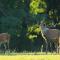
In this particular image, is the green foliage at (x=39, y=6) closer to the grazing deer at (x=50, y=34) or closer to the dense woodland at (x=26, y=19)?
the dense woodland at (x=26, y=19)

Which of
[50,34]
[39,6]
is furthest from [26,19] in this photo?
[50,34]

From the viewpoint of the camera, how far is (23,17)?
27672 mm

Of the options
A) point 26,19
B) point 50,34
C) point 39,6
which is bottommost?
point 50,34

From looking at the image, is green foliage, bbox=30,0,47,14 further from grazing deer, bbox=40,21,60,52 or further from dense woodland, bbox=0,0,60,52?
grazing deer, bbox=40,21,60,52

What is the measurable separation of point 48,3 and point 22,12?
475 centimetres

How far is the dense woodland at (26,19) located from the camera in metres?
22.3

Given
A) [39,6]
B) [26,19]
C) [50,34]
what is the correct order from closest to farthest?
[50,34] < [39,6] < [26,19]

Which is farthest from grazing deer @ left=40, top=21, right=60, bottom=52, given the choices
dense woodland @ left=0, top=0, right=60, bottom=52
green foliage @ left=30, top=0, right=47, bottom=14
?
green foliage @ left=30, top=0, right=47, bottom=14

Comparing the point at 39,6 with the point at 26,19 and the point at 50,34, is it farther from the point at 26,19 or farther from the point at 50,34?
the point at 50,34

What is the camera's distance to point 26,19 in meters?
27.1

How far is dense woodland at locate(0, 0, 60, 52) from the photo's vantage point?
22.3 meters
